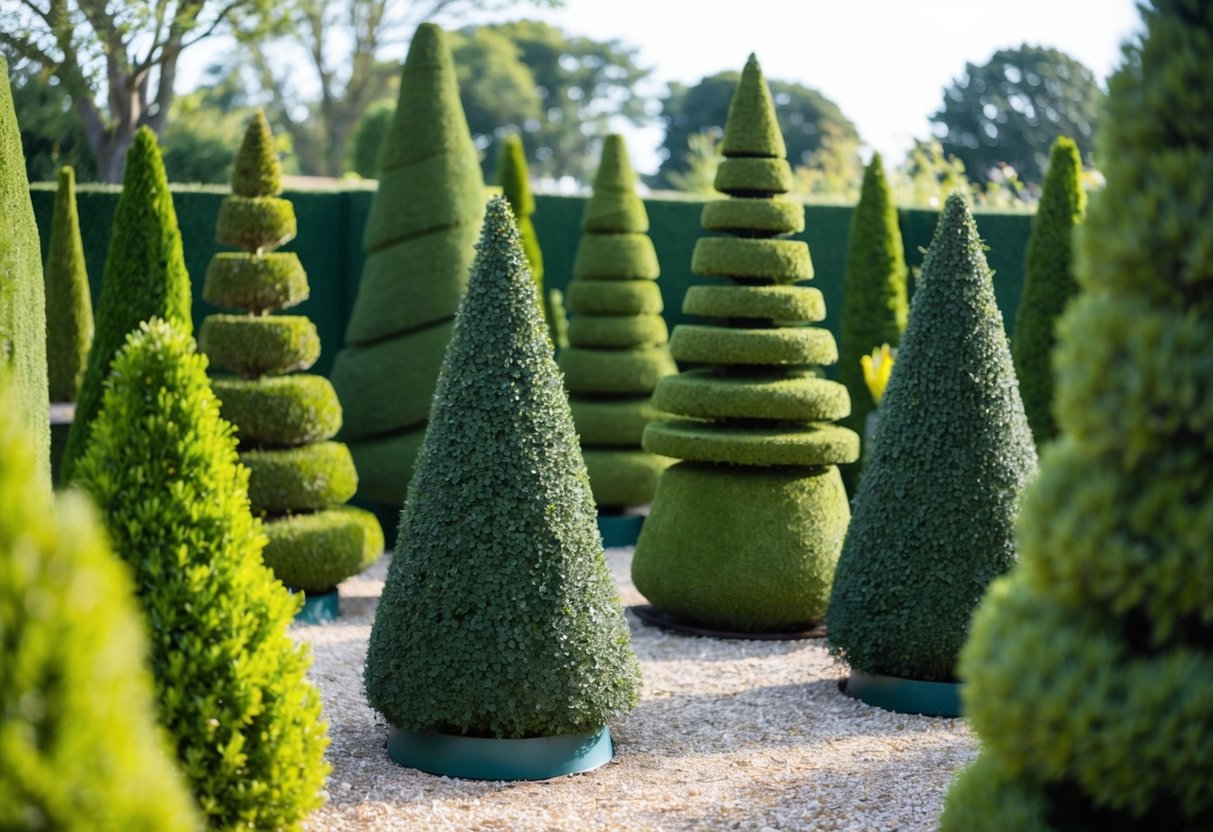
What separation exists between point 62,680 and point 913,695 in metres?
5.81

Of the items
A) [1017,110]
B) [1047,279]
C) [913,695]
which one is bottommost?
[913,695]

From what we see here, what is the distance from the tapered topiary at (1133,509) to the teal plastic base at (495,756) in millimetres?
3070

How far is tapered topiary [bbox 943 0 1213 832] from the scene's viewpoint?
9.37 feet

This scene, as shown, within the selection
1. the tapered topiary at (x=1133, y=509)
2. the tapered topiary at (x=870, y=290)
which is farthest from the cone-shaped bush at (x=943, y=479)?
the tapered topiary at (x=870, y=290)

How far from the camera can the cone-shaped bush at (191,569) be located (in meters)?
3.98

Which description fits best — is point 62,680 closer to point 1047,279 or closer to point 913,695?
point 913,695

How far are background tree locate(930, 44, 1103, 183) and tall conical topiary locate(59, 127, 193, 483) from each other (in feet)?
120

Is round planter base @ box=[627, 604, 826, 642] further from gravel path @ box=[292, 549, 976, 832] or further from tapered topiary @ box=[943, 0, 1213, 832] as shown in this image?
tapered topiary @ box=[943, 0, 1213, 832]

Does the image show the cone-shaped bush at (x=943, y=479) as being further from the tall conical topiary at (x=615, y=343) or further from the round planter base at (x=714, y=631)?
the tall conical topiary at (x=615, y=343)

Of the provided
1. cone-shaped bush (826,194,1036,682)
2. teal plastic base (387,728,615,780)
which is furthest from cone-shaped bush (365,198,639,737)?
cone-shaped bush (826,194,1036,682)

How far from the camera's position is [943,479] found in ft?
23.4

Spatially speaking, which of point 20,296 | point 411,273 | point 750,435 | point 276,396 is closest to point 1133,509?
point 20,296

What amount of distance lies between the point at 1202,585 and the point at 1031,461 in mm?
4533

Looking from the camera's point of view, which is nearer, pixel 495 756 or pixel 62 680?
pixel 62 680
